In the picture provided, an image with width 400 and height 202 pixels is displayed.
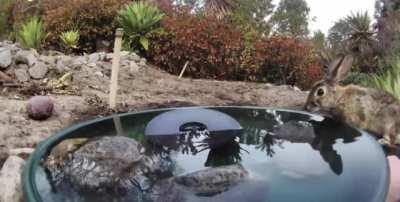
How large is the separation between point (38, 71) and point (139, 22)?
2414 mm

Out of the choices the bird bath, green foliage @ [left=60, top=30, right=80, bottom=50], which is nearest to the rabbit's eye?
the bird bath

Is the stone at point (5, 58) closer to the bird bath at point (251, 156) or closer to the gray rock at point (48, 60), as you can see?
the gray rock at point (48, 60)

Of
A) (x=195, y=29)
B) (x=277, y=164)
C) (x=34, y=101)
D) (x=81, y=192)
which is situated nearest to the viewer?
(x=81, y=192)

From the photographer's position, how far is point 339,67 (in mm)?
3562

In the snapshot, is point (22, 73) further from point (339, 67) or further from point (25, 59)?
point (339, 67)

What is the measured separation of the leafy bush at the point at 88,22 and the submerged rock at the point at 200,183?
7.11 m

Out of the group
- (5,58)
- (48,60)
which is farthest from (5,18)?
(5,58)

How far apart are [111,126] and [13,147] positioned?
180 cm

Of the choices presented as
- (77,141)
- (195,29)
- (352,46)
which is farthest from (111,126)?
(352,46)

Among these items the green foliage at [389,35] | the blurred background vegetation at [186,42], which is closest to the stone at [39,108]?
the blurred background vegetation at [186,42]

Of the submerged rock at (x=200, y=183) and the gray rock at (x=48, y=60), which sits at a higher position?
the submerged rock at (x=200, y=183)

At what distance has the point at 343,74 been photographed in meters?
3.58

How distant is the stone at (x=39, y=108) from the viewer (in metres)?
4.07

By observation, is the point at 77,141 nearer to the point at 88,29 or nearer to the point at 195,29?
the point at 195,29
